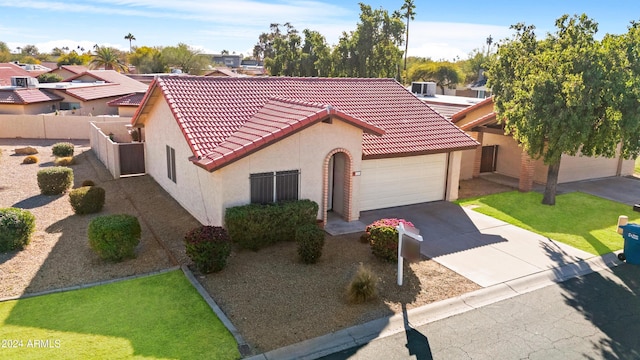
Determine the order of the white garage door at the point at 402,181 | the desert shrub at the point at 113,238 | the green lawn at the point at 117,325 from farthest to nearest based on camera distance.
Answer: the white garage door at the point at 402,181, the desert shrub at the point at 113,238, the green lawn at the point at 117,325

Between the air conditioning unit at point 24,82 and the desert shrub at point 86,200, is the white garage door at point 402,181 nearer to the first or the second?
the desert shrub at point 86,200

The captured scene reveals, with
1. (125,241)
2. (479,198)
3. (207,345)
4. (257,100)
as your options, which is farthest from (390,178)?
(207,345)

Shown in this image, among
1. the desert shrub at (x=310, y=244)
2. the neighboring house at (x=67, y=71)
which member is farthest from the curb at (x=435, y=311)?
the neighboring house at (x=67, y=71)

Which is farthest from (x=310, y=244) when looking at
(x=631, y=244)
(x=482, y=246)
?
(x=631, y=244)

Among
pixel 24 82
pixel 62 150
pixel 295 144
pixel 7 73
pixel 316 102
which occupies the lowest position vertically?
pixel 62 150

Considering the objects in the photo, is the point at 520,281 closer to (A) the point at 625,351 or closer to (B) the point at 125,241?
(A) the point at 625,351

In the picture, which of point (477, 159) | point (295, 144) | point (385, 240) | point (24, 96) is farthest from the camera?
point (24, 96)

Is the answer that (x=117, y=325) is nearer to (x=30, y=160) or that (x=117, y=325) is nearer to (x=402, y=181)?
(x=402, y=181)
